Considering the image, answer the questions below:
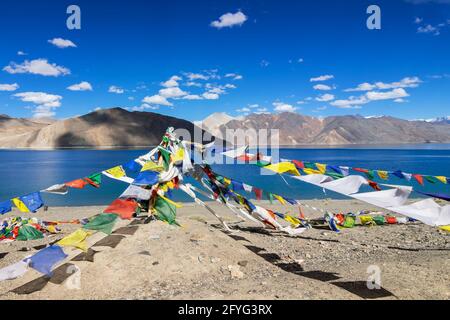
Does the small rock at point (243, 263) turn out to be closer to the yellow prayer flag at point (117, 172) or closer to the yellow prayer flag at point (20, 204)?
the yellow prayer flag at point (117, 172)

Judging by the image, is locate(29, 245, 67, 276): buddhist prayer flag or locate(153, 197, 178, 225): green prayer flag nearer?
locate(29, 245, 67, 276): buddhist prayer flag

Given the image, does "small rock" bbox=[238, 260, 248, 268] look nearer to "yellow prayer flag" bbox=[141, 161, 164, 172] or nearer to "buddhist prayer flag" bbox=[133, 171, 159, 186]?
"buddhist prayer flag" bbox=[133, 171, 159, 186]

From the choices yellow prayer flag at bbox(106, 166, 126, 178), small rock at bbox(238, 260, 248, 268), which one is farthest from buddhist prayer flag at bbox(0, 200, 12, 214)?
small rock at bbox(238, 260, 248, 268)

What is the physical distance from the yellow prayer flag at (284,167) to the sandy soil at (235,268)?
208 cm

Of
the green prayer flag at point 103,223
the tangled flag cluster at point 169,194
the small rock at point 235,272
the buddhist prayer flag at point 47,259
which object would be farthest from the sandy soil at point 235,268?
the green prayer flag at point 103,223

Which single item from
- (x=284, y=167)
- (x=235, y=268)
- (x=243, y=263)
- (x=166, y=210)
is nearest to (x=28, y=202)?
(x=166, y=210)

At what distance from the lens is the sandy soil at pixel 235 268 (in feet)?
20.4

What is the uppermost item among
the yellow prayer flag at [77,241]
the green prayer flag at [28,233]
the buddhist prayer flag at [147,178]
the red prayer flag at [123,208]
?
the buddhist prayer flag at [147,178]

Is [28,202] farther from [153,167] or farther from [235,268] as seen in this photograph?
[235,268]

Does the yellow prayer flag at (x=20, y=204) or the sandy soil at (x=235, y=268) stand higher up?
the yellow prayer flag at (x=20, y=204)

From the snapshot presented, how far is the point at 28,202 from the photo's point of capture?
28.6ft

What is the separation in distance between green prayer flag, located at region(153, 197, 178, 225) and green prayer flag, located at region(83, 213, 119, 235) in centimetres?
159

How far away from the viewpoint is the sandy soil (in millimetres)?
6215
